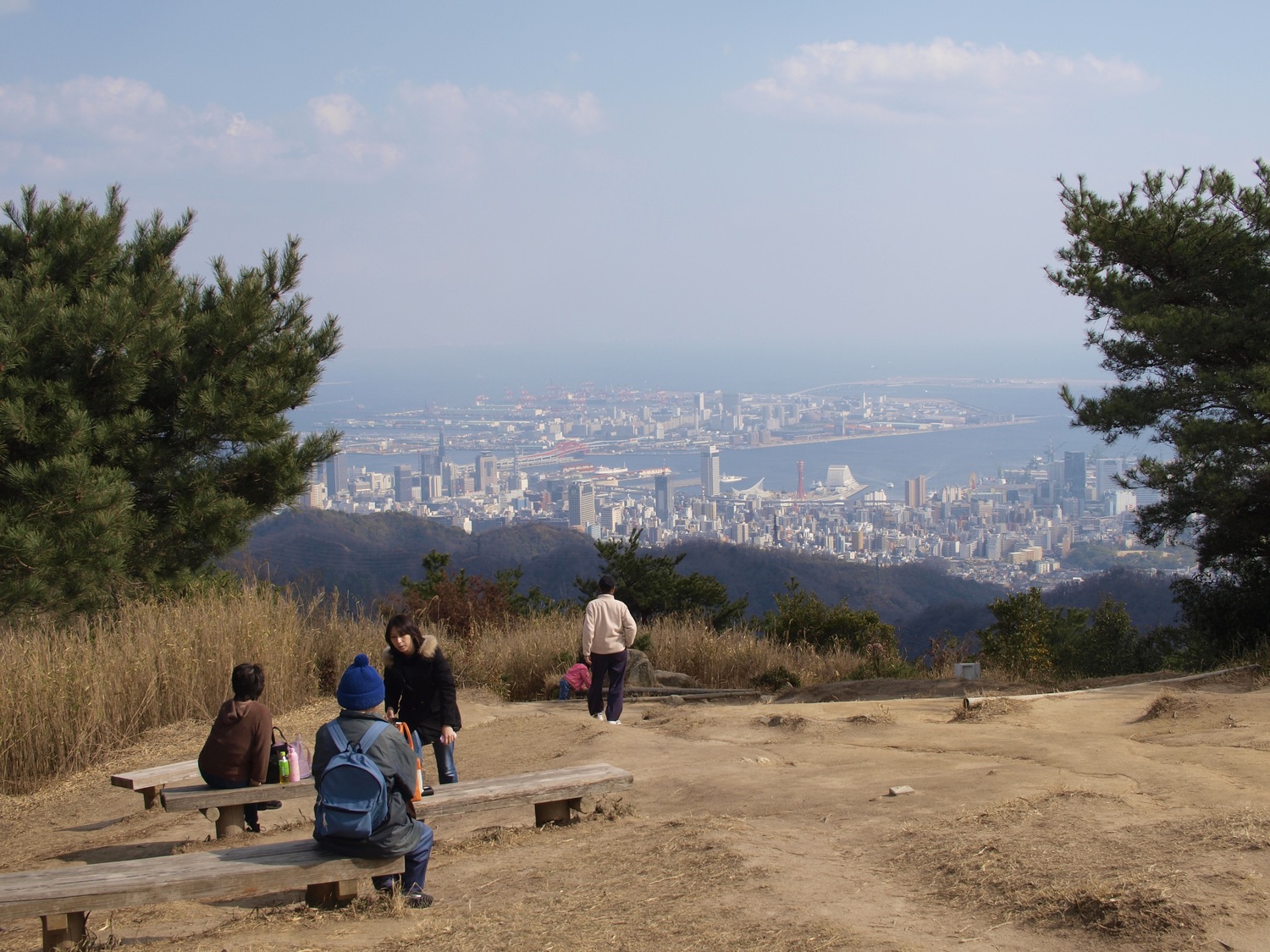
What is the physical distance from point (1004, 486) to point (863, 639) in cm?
6908

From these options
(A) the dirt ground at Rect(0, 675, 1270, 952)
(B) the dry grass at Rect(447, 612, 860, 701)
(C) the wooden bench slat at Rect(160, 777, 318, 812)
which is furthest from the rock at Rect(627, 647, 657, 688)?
(C) the wooden bench slat at Rect(160, 777, 318, 812)

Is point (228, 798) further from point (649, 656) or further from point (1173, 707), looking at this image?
point (649, 656)

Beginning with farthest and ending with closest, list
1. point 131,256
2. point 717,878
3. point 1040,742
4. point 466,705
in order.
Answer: point 131,256
point 466,705
point 1040,742
point 717,878

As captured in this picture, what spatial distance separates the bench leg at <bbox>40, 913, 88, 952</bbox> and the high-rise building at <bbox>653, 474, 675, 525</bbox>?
66.8m

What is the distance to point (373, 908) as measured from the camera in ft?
16.7

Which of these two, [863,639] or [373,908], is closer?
[373,908]

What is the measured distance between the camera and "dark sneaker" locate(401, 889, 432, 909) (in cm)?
506

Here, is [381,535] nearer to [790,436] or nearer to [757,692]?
[757,692]

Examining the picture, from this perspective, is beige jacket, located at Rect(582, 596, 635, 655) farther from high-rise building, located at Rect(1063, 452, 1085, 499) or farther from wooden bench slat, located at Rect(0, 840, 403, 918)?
high-rise building, located at Rect(1063, 452, 1085, 499)

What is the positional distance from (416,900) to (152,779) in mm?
3117

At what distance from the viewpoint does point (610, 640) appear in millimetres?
10023

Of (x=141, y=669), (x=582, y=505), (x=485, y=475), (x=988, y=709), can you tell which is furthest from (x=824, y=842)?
(x=485, y=475)

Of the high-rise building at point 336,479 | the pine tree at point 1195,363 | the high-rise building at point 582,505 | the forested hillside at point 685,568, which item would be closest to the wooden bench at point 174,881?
the pine tree at point 1195,363

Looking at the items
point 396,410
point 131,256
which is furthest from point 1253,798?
point 396,410
